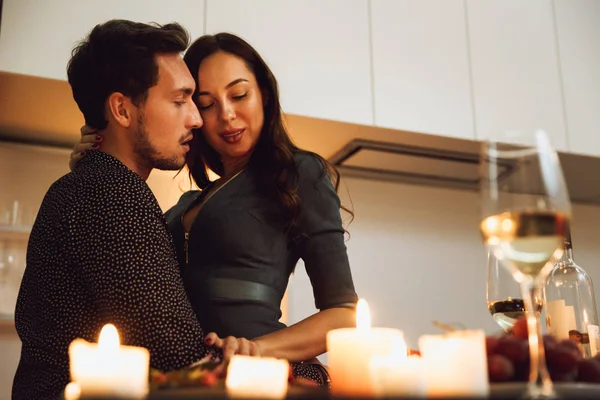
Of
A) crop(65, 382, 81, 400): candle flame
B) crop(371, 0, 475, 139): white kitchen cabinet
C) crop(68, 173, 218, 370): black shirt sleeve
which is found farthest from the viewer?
crop(371, 0, 475, 139): white kitchen cabinet

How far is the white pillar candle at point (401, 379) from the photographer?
53 cm

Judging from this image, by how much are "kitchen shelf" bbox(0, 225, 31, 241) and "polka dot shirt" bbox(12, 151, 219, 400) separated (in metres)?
1.19

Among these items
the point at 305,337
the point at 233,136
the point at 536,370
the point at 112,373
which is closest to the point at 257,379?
the point at 112,373

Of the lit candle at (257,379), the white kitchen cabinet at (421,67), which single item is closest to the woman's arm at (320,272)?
the lit candle at (257,379)

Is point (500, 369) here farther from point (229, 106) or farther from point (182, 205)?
point (182, 205)

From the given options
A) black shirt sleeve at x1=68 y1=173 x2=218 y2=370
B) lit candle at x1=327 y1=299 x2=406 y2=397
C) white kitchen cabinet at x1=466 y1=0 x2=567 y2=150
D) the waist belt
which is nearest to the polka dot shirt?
black shirt sleeve at x1=68 y1=173 x2=218 y2=370

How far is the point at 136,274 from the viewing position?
38.4 inches

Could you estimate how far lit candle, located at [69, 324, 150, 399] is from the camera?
53cm

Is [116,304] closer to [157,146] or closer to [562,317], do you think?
[157,146]

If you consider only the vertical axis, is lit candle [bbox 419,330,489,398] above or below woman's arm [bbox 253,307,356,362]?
below

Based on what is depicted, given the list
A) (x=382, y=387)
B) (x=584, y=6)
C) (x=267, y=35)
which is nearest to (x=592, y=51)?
(x=584, y=6)

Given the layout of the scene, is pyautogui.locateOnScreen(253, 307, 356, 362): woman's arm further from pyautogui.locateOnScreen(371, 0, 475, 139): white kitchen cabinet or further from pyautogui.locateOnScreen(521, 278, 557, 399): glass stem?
pyautogui.locateOnScreen(371, 0, 475, 139): white kitchen cabinet

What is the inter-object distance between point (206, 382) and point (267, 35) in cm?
178

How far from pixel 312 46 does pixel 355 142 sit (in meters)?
0.34
